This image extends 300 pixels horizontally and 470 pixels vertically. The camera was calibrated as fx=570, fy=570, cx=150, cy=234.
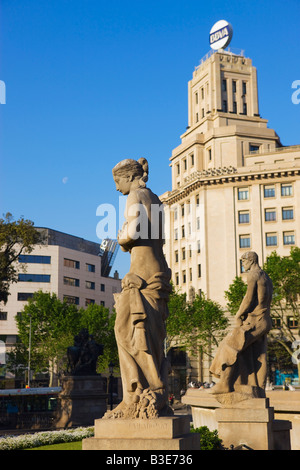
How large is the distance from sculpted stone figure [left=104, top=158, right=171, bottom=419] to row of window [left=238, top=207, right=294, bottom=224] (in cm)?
5668

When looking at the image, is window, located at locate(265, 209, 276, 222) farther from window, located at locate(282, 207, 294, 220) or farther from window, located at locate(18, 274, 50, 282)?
window, located at locate(18, 274, 50, 282)

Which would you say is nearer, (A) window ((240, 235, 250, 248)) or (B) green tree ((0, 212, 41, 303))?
(B) green tree ((0, 212, 41, 303))

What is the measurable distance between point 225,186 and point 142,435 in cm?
5999

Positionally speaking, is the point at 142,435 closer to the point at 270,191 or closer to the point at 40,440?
the point at 40,440

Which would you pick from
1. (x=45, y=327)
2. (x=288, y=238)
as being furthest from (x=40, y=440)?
Answer: (x=288, y=238)

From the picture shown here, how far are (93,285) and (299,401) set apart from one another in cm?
7954

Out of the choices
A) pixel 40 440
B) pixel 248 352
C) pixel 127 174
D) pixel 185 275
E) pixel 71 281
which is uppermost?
pixel 71 281

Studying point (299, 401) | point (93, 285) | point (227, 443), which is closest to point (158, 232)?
point (227, 443)

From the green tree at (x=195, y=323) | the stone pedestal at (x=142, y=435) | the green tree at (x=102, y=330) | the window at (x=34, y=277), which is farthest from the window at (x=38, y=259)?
the stone pedestal at (x=142, y=435)

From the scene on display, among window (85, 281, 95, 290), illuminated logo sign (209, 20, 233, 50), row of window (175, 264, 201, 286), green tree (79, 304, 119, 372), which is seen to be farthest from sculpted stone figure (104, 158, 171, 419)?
window (85, 281, 95, 290)

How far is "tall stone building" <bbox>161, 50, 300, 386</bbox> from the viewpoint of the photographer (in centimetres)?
6316

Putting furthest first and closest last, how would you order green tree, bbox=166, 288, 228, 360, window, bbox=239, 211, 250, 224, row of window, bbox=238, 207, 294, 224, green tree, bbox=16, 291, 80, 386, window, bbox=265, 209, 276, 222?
window, bbox=239, 211, 250, 224
window, bbox=265, 209, 276, 222
row of window, bbox=238, 207, 294, 224
green tree, bbox=16, 291, 80, 386
green tree, bbox=166, 288, 228, 360

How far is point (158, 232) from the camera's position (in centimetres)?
785

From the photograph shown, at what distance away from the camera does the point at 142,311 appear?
728cm
